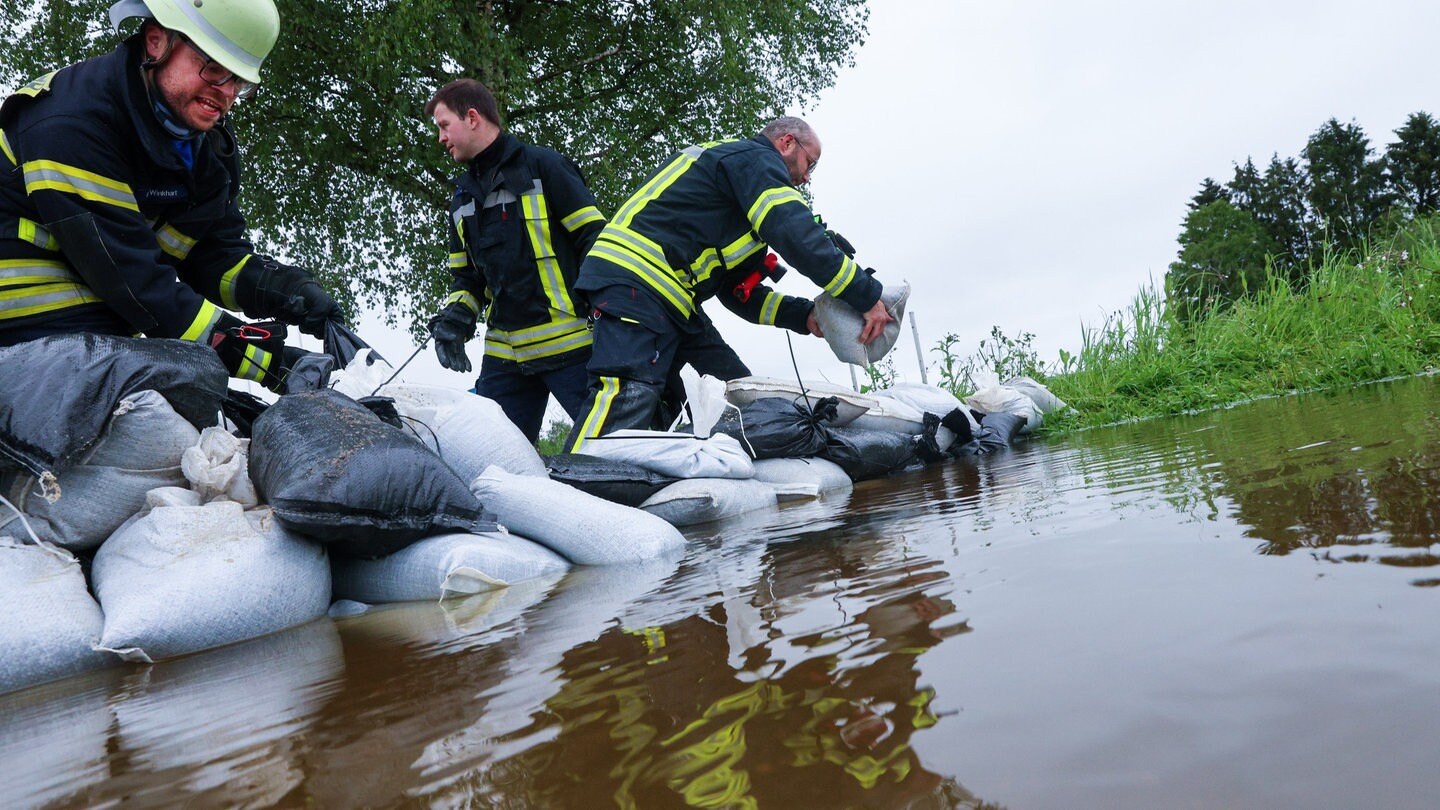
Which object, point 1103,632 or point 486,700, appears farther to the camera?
point 486,700

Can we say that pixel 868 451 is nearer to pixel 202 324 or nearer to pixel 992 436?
pixel 992 436

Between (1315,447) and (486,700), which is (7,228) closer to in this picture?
(486,700)

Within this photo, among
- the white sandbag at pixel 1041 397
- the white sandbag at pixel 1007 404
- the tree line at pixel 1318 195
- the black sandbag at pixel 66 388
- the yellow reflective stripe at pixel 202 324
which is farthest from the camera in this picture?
the tree line at pixel 1318 195

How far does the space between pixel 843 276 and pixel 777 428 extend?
722 millimetres

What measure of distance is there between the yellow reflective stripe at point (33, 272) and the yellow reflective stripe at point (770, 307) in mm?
2965

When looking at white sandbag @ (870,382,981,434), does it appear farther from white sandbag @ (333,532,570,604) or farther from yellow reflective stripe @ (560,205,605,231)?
white sandbag @ (333,532,570,604)

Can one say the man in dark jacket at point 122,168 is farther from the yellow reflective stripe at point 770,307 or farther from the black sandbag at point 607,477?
the yellow reflective stripe at point 770,307

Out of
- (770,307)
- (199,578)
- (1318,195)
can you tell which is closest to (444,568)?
(199,578)

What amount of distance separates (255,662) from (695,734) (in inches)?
46.1

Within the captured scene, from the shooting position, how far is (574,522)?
2463 mm

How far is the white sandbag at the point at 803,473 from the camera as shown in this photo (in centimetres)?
394

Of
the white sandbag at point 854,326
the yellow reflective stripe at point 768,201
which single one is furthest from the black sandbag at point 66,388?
the white sandbag at point 854,326

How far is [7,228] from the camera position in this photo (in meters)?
2.52

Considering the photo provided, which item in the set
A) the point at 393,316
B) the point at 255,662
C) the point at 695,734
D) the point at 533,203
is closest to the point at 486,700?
the point at 695,734
